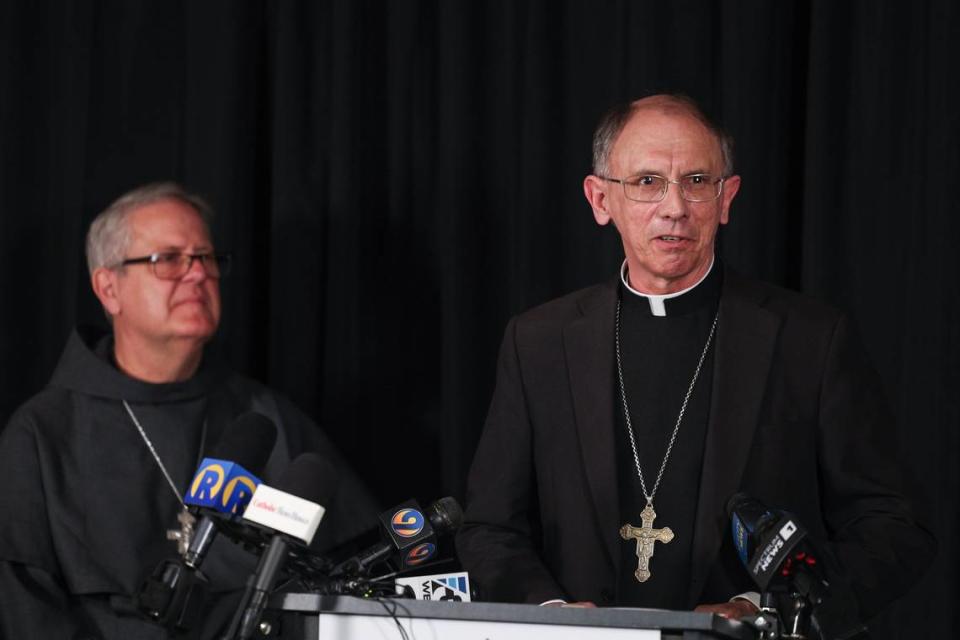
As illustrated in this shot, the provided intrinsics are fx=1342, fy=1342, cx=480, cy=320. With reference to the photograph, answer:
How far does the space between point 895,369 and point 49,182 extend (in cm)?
305

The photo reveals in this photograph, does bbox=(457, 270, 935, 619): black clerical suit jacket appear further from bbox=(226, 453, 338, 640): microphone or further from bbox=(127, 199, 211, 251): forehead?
bbox=(127, 199, 211, 251): forehead

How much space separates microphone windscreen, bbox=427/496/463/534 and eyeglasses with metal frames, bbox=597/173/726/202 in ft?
3.08

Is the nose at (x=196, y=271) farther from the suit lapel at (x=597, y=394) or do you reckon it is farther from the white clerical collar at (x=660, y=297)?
the white clerical collar at (x=660, y=297)

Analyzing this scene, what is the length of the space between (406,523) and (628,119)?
126 centimetres

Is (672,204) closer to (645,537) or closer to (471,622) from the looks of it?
(645,537)

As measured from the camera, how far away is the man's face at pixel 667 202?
11.1 ft

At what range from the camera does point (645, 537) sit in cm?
334

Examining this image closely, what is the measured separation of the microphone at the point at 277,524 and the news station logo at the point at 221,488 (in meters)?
0.10

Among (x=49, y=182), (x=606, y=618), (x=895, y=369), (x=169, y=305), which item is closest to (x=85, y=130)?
(x=49, y=182)

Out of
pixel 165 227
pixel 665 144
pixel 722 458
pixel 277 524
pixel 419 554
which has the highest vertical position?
pixel 665 144

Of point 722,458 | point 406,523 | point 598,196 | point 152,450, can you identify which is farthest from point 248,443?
point 152,450

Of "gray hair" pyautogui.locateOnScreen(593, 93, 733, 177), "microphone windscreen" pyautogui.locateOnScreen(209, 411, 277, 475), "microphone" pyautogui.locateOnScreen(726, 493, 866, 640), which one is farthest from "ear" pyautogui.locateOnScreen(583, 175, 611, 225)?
A: "microphone" pyautogui.locateOnScreen(726, 493, 866, 640)

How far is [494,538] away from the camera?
342 cm

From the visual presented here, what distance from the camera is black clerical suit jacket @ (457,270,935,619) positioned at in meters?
3.19
